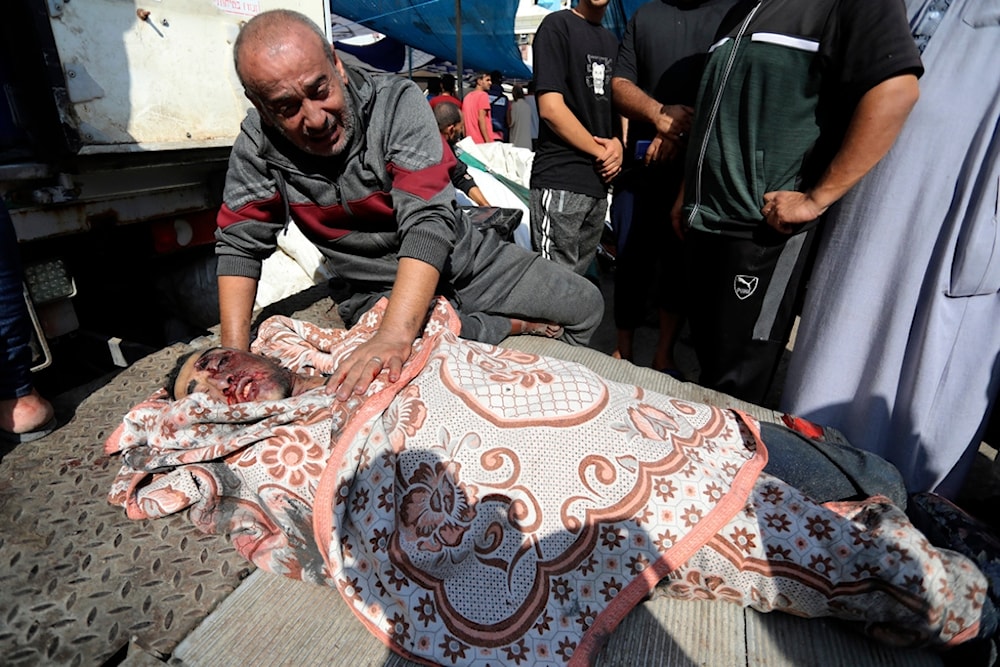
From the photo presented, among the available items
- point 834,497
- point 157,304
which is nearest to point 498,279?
point 834,497

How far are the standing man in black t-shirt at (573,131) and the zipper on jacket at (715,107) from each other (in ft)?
2.45

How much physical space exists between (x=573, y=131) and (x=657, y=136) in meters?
0.43

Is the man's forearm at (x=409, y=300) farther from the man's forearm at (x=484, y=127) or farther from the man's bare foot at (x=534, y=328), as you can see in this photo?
the man's forearm at (x=484, y=127)

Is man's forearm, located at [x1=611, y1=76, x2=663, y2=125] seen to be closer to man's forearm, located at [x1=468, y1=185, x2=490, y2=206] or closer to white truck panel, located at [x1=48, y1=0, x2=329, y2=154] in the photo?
man's forearm, located at [x1=468, y1=185, x2=490, y2=206]

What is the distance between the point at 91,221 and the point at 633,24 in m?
2.67

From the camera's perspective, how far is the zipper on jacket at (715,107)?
1952 mm

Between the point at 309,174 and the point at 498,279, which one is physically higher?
the point at 309,174

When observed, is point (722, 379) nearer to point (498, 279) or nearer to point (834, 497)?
point (834, 497)

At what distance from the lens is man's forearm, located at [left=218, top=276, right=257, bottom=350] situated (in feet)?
7.00

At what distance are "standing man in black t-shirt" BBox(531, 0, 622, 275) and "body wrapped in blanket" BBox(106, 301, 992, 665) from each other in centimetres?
158

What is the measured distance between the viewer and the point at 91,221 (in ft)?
7.61

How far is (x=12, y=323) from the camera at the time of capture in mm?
1772

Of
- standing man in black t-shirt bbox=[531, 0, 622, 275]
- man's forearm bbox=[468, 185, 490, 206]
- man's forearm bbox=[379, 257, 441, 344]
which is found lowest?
man's forearm bbox=[468, 185, 490, 206]

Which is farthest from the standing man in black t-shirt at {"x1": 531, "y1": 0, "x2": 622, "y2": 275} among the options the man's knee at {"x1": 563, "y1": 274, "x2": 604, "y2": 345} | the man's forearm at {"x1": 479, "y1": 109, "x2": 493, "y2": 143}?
the man's forearm at {"x1": 479, "y1": 109, "x2": 493, "y2": 143}
